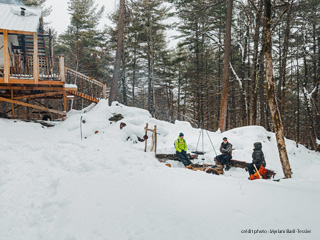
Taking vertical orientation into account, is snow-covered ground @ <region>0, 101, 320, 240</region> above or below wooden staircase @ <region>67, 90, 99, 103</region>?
below

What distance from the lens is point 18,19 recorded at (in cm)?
956

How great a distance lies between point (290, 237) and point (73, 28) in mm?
26961

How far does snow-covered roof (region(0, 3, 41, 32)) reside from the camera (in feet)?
28.6

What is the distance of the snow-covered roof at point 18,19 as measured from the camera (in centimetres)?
873

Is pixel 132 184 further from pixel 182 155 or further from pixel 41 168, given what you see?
pixel 182 155

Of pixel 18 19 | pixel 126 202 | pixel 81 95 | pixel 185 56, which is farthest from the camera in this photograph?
pixel 185 56

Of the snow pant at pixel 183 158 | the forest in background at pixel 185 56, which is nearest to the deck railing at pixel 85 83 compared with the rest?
the forest in background at pixel 185 56

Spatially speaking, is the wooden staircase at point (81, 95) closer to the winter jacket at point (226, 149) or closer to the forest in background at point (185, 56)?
the forest in background at point (185, 56)

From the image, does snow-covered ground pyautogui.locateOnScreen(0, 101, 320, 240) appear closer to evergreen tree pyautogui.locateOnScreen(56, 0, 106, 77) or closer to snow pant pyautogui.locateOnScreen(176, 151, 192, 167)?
snow pant pyautogui.locateOnScreen(176, 151, 192, 167)

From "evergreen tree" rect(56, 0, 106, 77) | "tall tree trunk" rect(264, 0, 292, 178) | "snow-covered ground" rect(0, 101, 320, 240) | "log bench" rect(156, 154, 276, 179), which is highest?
"evergreen tree" rect(56, 0, 106, 77)

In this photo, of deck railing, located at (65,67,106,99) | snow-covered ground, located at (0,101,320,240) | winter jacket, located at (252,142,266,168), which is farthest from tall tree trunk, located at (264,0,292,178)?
deck railing, located at (65,67,106,99)

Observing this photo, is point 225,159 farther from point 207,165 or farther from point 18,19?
point 18,19

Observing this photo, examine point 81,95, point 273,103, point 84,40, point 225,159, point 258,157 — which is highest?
point 84,40

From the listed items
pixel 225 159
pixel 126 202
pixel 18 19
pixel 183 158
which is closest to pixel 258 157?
pixel 225 159
